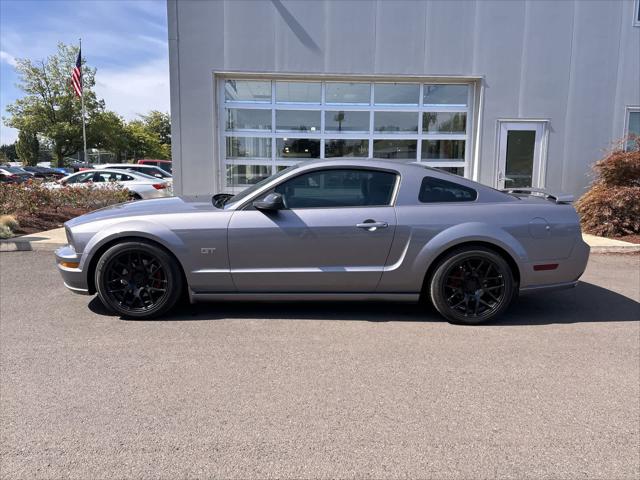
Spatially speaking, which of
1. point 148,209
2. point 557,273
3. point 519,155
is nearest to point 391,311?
point 557,273

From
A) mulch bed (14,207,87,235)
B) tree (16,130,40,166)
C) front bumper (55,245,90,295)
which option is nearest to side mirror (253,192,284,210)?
front bumper (55,245,90,295)

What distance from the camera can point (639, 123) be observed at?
11.5 m

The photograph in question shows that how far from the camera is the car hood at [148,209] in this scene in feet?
15.1

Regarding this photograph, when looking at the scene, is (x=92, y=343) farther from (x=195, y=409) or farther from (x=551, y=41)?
(x=551, y=41)

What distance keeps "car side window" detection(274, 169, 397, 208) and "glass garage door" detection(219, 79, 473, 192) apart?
7.02 m

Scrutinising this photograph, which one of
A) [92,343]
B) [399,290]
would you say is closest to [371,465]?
[399,290]

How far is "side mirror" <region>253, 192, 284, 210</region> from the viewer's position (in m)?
4.37

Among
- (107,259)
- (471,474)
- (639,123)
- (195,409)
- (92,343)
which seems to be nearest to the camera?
(471,474)

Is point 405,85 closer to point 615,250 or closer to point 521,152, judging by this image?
point 521,152

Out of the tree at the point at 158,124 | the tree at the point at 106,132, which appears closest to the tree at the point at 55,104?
the tree at the point at 106,132

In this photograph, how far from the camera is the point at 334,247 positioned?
446cm

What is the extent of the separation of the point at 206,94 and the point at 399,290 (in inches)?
319

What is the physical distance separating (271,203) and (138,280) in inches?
58.2

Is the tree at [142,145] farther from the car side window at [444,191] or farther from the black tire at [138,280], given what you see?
the car side window at [444,191]
